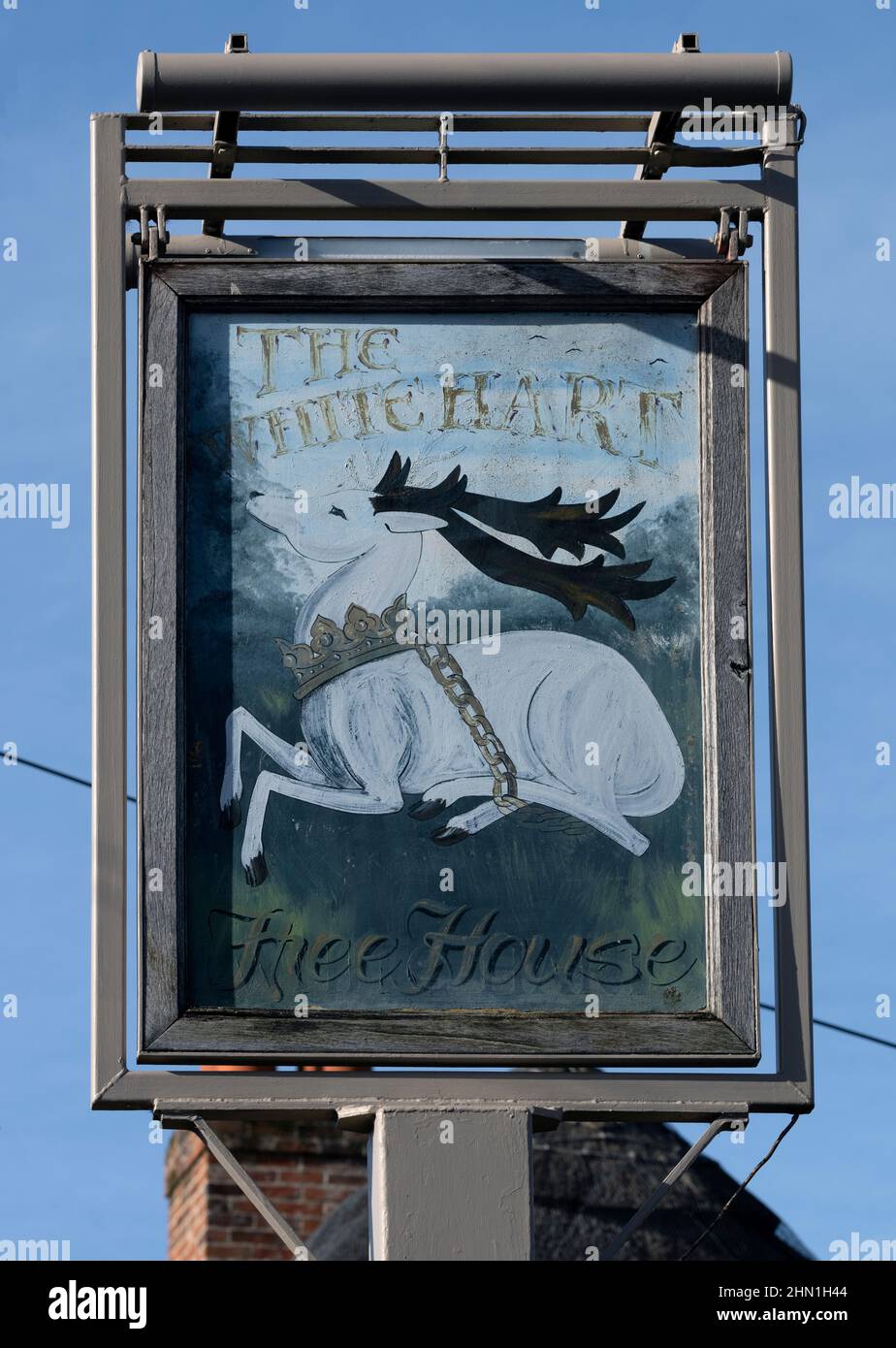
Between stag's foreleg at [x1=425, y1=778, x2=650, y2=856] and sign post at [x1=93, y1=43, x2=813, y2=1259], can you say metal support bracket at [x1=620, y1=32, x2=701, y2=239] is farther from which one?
stag's foreleg at [x1=425, y1=778, x2=650, y2=856]

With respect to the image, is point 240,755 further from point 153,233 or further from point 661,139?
point 661,139

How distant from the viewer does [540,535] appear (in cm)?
565

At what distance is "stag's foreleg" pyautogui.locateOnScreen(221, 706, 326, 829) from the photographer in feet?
17.8

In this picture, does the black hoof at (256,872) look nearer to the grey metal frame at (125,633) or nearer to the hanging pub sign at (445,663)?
the hanging pub sign at (445,663)

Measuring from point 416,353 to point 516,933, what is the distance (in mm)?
1457

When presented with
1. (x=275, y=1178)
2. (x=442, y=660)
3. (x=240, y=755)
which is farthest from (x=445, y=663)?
(x=275, y=1178)

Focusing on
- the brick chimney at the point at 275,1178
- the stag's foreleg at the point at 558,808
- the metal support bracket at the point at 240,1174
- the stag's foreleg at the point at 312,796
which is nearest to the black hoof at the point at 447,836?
the stag's foreleg at the point at 558,808

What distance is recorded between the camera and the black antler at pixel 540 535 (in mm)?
5613

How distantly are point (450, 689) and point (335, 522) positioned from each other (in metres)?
0.49

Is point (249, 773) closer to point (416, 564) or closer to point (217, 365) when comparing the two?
point (416, 564)

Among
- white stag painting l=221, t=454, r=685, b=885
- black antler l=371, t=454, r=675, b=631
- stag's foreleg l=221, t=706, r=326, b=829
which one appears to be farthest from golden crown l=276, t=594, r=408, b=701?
black antler l=371, t=454, r=675, b=631

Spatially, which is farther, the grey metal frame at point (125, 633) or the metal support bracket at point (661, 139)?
the metal support bracket at point (661, 139)

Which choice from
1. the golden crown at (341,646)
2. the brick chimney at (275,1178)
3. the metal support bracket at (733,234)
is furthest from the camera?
the brick chimney at (275,1178)

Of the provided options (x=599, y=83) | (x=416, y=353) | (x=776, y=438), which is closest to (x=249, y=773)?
(x=416, y=353)
